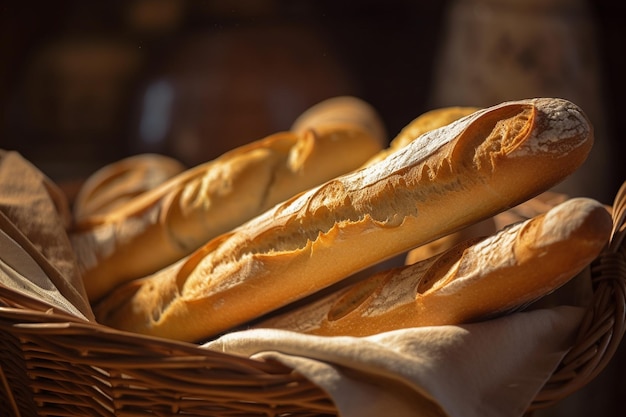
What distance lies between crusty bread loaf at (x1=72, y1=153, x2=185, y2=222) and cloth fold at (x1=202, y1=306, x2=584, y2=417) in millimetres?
624

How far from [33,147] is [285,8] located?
797 mm

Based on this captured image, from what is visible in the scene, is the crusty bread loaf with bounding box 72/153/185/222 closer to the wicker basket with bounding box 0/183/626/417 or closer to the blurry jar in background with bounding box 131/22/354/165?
the blurry jar in background with bounding box 131/22/354/165

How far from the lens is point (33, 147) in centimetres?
225

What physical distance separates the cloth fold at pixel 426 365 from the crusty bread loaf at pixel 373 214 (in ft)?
0.44

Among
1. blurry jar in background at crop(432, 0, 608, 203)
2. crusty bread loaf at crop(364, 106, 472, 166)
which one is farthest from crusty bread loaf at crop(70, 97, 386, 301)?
blurry jar in background at crop(432, 0, 608, 203)

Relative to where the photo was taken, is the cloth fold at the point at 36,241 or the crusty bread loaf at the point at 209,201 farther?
the crusty bread loaf at the point at 209,201

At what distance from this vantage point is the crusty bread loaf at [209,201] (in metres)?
1.03

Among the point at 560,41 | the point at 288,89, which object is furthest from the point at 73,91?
the point at 560,41

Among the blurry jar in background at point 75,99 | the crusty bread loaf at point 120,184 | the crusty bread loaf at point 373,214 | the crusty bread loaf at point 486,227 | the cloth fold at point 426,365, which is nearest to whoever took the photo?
the cloth fold at point 426,365

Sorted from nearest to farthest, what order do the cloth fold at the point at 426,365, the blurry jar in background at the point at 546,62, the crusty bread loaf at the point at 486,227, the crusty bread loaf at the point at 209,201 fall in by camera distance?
the cloth fold at the point at 426,365 < the crusty bread loaf at the point at 486,227 < the crusty bread loaf at the point at 209,201 < the blurry jar in background at the point at 546,62

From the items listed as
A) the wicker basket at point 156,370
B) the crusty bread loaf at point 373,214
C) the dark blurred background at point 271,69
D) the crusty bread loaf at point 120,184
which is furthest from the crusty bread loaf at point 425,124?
the dark blurred background at point 271,69

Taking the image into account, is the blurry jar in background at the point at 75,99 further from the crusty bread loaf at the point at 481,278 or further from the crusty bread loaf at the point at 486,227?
the crusty bread loaf at the point at 481,278

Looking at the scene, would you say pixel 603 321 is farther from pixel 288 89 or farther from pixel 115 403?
pixel 288 89

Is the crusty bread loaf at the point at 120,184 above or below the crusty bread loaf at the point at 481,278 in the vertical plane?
below
